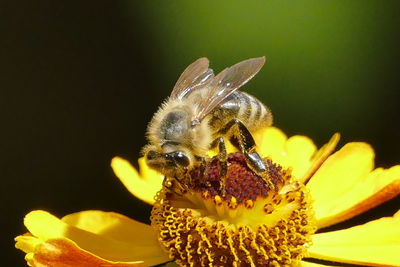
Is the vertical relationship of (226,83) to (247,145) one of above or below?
above

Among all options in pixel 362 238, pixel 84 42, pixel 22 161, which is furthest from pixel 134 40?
pixel 362 238

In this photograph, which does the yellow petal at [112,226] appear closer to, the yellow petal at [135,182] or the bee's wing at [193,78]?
the yellow petal at [135,182]

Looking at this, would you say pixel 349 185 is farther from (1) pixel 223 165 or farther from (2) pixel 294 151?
(1) pixel 223 165

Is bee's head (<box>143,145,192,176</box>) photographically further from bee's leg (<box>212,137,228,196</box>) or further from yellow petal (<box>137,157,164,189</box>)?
yellow petal (<box>137,157,164,189</box>)

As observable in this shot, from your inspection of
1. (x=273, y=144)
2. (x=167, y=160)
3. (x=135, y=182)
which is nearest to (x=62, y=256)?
(x=167, y=160)

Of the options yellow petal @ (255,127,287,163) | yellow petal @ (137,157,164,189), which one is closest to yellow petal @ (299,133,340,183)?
yellow petal @ (255,127,287,163)

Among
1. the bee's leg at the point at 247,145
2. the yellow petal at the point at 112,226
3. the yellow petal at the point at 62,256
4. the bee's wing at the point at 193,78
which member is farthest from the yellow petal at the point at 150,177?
the yellow petal at the point at 62,256
